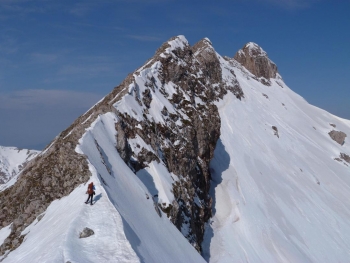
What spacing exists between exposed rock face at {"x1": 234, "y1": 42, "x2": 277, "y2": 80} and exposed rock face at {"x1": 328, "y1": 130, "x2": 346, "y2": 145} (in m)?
29.5

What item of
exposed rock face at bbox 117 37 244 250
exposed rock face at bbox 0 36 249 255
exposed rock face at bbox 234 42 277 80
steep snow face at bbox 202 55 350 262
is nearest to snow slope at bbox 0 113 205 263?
exposed rock face at bbox 0 36 249 255

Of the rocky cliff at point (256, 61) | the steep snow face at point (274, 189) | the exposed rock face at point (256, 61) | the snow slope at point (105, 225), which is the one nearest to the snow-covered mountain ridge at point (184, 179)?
the snow slope at point (105, 225)

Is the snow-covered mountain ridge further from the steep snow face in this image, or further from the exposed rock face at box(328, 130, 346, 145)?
the exposed rock face at box(328, 130, 346, 145)

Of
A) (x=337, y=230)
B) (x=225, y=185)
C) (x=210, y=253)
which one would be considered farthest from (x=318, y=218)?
(x=210, y=253)

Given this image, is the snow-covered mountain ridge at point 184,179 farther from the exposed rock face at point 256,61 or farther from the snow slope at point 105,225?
the exposed rock face at point 256,61

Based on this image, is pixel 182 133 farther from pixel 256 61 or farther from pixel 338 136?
pixel 256 61

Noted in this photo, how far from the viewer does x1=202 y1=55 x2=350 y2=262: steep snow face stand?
147 feet

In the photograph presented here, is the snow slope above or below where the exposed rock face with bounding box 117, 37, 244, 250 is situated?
below

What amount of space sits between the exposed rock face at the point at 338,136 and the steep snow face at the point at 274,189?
158 cm

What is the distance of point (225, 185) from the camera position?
173ft

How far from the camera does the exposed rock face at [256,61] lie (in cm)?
11375

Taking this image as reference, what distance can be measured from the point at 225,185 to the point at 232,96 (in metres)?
30.7

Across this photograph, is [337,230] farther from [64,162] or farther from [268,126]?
[64,162]

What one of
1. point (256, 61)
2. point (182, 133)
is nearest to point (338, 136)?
point (256, 61)
